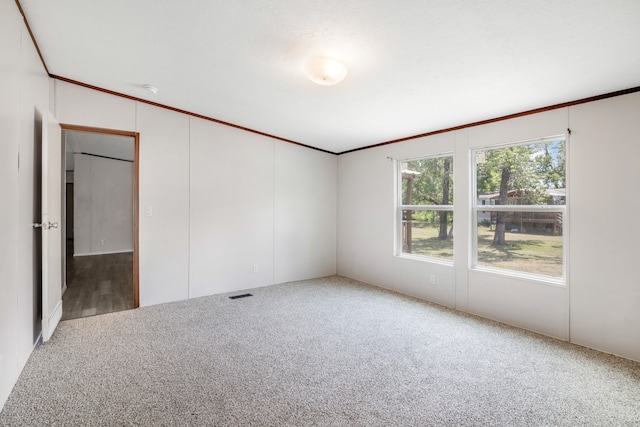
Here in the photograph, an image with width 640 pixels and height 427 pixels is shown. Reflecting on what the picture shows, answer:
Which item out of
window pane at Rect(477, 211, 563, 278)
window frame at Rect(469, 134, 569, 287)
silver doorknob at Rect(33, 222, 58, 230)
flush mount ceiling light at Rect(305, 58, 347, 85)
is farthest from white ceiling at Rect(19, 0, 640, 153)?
silver doorknob at Rect(33, 222, 58, 230)

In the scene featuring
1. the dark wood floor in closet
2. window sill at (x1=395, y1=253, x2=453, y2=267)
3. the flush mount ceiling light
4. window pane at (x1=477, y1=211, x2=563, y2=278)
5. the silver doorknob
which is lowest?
the dark wood floor in closet

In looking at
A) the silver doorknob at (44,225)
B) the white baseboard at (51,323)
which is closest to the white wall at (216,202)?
the white baseboard at (51,323)

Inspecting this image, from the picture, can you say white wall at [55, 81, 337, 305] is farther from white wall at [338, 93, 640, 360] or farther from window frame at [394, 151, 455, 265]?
white wall at [338, 93, 640, 360]

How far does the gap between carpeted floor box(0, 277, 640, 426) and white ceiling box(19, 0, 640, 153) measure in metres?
2.20

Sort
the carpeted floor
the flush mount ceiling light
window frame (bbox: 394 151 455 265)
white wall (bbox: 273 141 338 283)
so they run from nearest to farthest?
1. the carpeted floor
2. the flush mount ceiling light
3. window frame (bbox: 394 151 455 265)
4. white wall (bbox: 273 141 338 283)

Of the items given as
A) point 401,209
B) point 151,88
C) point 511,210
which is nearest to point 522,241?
point 511,210

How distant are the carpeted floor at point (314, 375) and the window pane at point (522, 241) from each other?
2.17ft

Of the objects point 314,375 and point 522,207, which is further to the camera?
point 522,207

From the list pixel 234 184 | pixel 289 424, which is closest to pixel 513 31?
pixel 289 424

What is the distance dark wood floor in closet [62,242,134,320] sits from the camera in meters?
3.85

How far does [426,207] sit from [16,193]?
4047mm

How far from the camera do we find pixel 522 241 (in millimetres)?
3420

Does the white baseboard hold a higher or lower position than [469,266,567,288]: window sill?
lower

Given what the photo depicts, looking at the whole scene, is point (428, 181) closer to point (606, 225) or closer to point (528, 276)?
point (528, 276)
